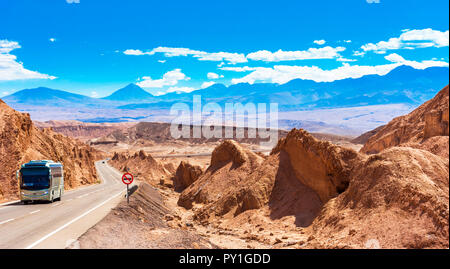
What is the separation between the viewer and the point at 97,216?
1881cm

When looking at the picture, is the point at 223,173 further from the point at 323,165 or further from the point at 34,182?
the point at 34,182

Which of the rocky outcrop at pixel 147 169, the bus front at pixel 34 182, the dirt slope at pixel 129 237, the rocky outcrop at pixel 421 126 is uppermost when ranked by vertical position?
the rocky outcrop at pixel 421 126

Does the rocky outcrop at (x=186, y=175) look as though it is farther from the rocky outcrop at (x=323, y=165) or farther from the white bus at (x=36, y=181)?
the rocky outcrop at (x=323, y=165)

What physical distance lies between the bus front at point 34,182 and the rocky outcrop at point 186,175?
25263 millimetres

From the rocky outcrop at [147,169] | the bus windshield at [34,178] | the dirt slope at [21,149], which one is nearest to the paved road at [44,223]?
the bus windshield at [34,178]

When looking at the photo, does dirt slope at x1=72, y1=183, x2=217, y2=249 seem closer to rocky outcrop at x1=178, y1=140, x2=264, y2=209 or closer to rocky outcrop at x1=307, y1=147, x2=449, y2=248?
rocky outcrop at x1=307, y1=147, x2=449, y2=248

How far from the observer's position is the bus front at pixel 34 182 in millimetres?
22438

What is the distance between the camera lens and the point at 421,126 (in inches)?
1962

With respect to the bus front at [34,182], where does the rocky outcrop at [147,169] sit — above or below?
below

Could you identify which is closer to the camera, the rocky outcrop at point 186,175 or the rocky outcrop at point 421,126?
the rocky outcrop at point 421,126

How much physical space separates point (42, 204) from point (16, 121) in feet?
54.2

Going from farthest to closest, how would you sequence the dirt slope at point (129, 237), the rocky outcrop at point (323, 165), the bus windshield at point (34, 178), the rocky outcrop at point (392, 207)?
the bus windshield at point (34, 178), the rocky outcrop at point (323, 165), the dirt slope at point (129, 237), the rocky outcrop at point (392, 207)
